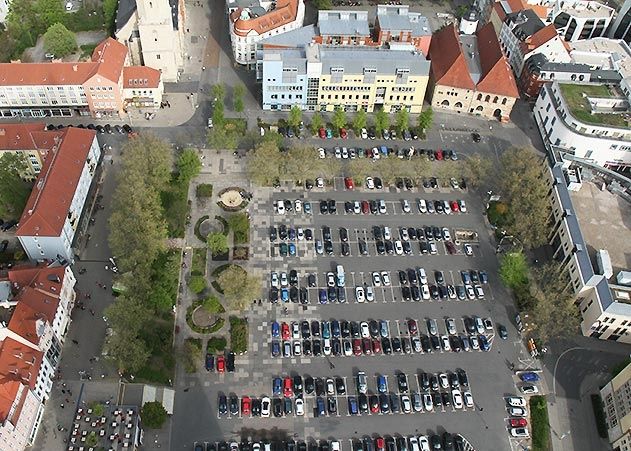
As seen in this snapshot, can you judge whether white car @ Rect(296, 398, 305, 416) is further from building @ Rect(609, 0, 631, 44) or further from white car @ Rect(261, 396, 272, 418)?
building @ Rect(609, 0, 631, 44)

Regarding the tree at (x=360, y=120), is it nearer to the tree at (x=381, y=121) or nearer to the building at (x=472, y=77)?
the tree at (x=381, y=121)

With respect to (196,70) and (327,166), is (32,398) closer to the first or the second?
(327,166)

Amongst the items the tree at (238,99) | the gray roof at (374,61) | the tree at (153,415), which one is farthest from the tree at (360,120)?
the tree at (153,415)

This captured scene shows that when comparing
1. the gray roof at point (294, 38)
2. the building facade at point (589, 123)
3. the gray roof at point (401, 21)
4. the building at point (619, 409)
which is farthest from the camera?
the gray roof at point (401, 21)

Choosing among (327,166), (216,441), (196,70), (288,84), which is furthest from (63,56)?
(216,441)

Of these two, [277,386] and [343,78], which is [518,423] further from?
[343,78]

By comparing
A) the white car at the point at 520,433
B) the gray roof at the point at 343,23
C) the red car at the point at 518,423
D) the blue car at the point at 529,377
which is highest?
the gray roof at the point at 343,23

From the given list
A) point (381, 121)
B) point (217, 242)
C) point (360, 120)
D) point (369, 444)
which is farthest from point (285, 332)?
point (381, 121)
